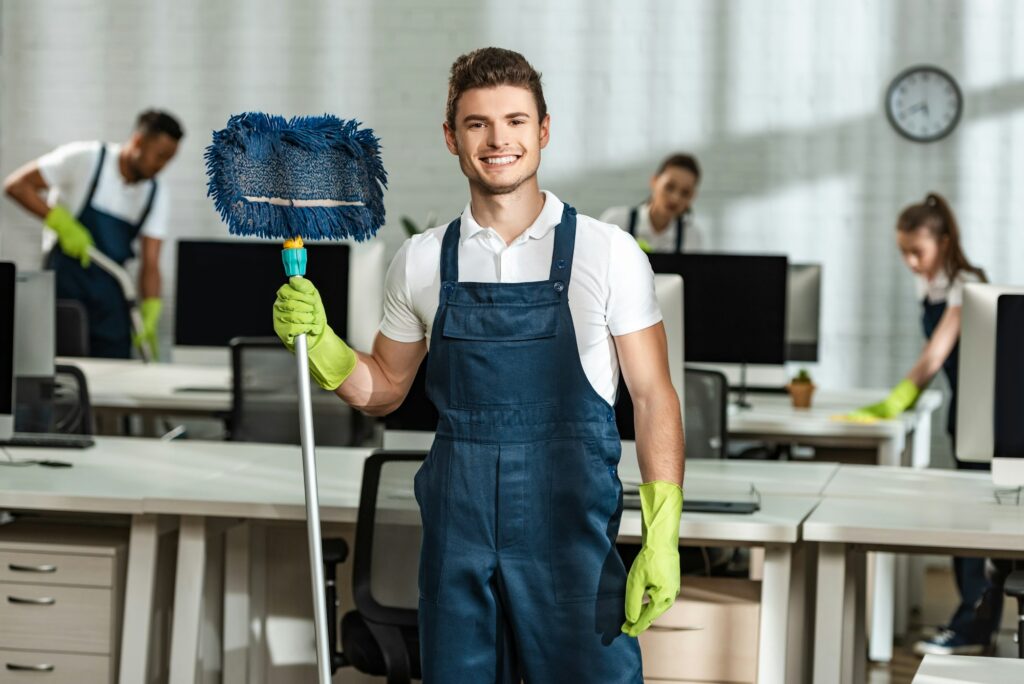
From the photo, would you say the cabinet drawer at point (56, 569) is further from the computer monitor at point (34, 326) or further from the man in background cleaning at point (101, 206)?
the man in background cleaning at point (101, 206)

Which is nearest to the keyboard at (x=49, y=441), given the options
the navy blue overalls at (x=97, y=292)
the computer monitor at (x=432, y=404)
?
the computer monitor at (x=432, y=404)

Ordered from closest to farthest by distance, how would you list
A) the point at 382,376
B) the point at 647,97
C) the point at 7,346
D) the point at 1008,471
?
the point at 382,376, the point at 1008,471, the point at 7,346, the point at 647,97

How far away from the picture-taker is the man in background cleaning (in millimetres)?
5512

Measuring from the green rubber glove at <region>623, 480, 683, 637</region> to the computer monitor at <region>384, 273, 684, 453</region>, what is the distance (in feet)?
2.98

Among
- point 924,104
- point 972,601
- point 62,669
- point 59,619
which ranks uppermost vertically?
point 924,104

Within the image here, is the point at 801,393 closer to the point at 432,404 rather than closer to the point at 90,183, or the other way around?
the point at 432,404

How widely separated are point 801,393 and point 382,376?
283 cm

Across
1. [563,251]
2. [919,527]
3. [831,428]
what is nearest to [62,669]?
[563,251]

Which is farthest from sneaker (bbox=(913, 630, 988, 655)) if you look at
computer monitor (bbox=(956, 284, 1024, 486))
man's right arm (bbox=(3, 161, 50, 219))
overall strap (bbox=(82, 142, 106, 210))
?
man's right arm (bbox=(3, 161, 50, 219))

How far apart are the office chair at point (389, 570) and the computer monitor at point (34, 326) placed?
1047mm

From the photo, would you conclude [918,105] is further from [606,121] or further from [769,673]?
[769,673]

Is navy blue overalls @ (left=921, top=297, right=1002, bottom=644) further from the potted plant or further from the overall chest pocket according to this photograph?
the overall chest pocket

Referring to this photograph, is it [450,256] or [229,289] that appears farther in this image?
[229,289]

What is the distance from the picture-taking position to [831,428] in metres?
4.16
